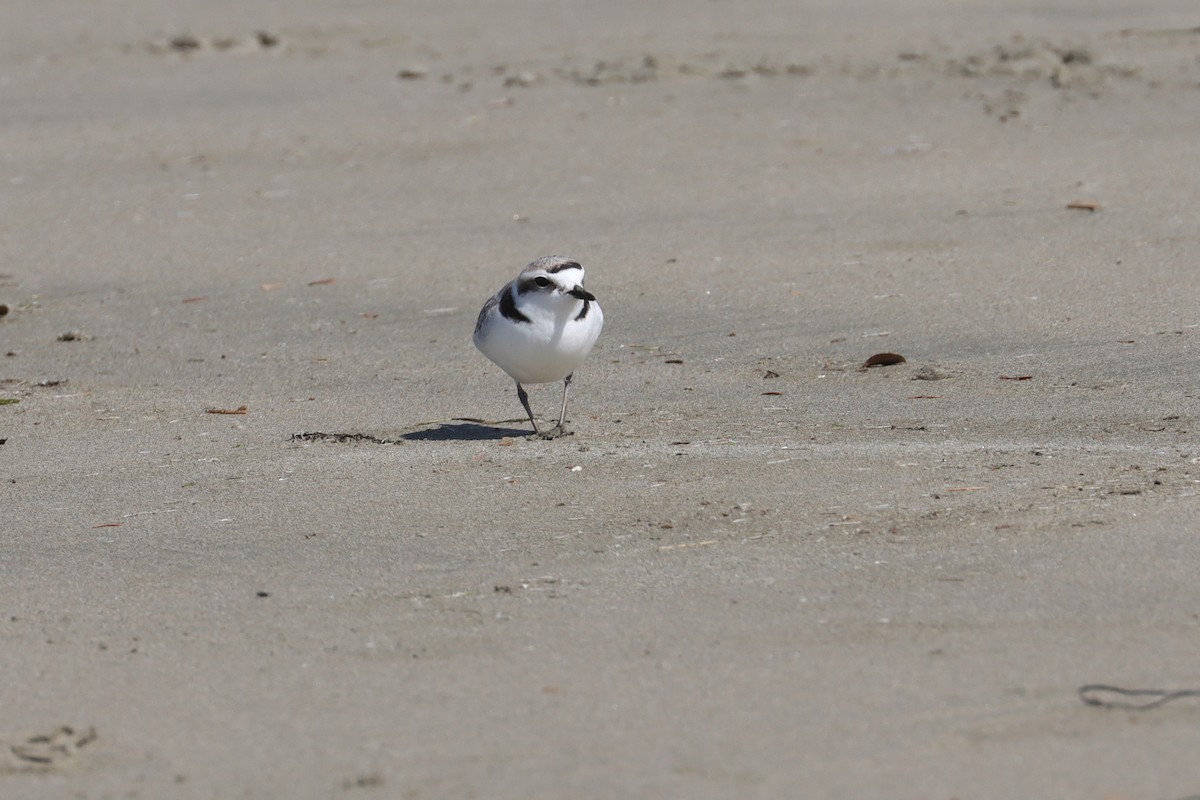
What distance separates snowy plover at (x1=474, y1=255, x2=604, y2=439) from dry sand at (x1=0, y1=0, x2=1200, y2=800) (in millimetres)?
291

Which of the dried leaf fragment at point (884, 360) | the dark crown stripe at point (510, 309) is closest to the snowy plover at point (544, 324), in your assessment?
the dark crown stripe at point (510, 309)

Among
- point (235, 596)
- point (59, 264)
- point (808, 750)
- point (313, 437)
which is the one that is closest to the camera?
point (808, 750)

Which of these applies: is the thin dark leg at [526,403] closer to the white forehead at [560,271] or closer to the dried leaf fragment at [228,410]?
the white forehead at [560,271]

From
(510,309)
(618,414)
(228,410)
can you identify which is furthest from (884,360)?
(228,410)

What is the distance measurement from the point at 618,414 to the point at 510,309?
63 cm

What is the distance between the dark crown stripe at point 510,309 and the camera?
19.6 ft

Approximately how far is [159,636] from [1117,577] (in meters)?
2.39

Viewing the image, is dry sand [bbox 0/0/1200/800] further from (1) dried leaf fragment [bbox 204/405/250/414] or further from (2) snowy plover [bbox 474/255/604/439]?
(2) snowy plover [bbox 474/255/604/439]

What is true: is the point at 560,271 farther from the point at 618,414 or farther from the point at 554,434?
the point at 618,414

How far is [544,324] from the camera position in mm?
5926

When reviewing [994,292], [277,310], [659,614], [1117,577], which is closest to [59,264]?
[277,310]

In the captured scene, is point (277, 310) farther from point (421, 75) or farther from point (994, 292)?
point (421, 75)

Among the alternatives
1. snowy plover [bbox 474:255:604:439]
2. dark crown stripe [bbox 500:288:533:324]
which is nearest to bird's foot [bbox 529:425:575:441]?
snowy plover [bbox 474:255:604:439]

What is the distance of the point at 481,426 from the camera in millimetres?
6348
